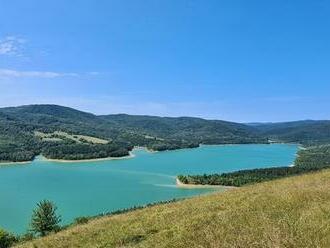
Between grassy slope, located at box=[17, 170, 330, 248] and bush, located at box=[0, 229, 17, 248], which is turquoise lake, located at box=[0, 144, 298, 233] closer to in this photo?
bush, located at box=[0, 229, 17, 248]

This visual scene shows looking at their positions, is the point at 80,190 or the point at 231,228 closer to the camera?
the point at 231,228

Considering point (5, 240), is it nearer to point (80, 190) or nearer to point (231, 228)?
point (231, 228)

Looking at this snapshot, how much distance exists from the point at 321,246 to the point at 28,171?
193075 mm

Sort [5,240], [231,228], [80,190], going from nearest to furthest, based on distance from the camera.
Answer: [231,228] → [5,240] → [80,190]

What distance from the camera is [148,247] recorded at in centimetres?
1014

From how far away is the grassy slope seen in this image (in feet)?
23.6

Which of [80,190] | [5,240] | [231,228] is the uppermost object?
[231,228]

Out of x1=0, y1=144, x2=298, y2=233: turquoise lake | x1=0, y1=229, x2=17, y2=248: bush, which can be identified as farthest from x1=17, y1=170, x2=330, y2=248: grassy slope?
x1=0, y1=144, x2=298, y2=233: turquoise lake

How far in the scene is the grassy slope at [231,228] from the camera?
7.20m

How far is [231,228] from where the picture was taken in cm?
886

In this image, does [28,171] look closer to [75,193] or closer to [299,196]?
[75,193]

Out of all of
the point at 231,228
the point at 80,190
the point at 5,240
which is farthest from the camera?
the point at 80,190

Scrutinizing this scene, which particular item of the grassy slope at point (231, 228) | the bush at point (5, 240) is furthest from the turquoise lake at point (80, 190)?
the grassy slope at point (231, 228)

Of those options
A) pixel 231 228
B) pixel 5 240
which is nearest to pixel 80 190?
pixel 5 240
